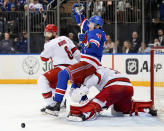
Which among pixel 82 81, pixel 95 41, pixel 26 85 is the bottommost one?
pixel 26 85

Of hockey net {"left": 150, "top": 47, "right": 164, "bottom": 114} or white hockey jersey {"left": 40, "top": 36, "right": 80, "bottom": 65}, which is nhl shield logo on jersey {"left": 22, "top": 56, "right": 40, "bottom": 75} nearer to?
white hockey jersey {"left": 40, "top": 36, "right": 80, "bottom": 65}

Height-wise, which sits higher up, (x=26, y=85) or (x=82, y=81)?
(x=82, y=81)

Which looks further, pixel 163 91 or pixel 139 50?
pixel 139 50

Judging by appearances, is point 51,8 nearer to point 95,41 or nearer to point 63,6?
point 63,6

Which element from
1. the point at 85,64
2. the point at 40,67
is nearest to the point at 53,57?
the point at 85,64

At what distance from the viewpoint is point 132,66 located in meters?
9.66

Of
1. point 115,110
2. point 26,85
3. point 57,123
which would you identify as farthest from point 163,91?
point 26,85

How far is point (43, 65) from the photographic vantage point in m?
10.1

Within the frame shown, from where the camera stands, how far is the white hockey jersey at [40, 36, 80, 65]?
5703mm

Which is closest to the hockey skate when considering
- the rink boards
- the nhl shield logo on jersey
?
the rink boards

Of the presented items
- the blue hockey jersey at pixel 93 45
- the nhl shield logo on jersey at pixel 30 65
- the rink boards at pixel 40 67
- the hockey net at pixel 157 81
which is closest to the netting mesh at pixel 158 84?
the hockey net at pixel 157 81

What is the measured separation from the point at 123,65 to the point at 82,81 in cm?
464

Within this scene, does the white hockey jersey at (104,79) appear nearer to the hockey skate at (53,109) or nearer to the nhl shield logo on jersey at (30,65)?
the hockey skate at (53,109)

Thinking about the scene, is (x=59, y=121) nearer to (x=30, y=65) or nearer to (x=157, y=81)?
(x=157, y=81)
